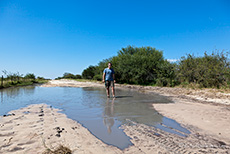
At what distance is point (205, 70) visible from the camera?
1430 centimetres

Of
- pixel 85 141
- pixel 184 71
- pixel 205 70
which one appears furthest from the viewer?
pixel 184 71

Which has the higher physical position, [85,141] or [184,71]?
[184,71]

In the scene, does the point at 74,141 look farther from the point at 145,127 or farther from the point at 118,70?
the point at 118,70

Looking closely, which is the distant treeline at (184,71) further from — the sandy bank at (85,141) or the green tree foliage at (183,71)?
the sandy bank at (85,141)

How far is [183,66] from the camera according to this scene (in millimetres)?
17031

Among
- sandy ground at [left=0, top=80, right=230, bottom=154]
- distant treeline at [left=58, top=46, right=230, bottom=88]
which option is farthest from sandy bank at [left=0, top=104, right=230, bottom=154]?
distant treeline at [left=58, top=46, right=230, bottom=88]

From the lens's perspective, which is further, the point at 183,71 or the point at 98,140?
the point at 183,71

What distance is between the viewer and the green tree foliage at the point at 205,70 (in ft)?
43.0

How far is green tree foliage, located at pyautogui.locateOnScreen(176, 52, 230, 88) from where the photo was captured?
13.1m

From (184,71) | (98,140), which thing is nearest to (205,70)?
(184,71)

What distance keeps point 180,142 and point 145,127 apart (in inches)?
39.8

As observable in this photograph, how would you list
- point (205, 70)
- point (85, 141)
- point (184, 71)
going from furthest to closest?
point (184, 71) → point (205, 70) → point (85, 141)

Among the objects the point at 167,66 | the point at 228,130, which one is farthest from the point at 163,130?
the point at 167,66

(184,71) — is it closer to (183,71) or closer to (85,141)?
A: (183,71)
